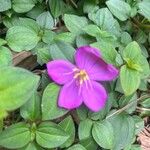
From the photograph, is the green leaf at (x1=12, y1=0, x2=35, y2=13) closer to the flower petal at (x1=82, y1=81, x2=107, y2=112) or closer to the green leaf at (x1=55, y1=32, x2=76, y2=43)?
the green leaf at (x1=55, y1=32, x2=76, y2=43)

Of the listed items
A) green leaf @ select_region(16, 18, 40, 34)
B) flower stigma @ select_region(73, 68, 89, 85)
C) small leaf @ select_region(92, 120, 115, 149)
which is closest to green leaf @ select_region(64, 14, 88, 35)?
green leaf @ select_region(16, 18, 40, 34)

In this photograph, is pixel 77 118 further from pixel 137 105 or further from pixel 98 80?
pixel 137 105

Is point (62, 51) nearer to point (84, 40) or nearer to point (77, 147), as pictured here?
point (84, 40)

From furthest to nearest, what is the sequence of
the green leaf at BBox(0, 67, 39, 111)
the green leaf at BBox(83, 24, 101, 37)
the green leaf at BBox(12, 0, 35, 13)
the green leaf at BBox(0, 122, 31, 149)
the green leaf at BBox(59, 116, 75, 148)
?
the green leaf at BBox(12, 0, 35, 13) → the green leaf at BBox(83, 24, 101, 37) → the green leaf at BBox(59, 116, 75, 148) → the green leaf at BBox(0, 122, 31, 149) → the green leaf at BBox(0, 67, 39, 111)

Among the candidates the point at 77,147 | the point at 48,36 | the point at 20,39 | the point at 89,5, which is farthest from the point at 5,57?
the point at 89,5

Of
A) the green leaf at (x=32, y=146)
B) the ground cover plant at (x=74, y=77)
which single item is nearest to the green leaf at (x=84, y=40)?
the ground cover plant at (x=74, y=77)

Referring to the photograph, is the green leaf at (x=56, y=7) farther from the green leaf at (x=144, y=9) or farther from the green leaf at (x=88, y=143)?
the green leaf at (x=88, y=143)

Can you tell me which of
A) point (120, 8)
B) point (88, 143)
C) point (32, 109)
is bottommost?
point (88, 143)
